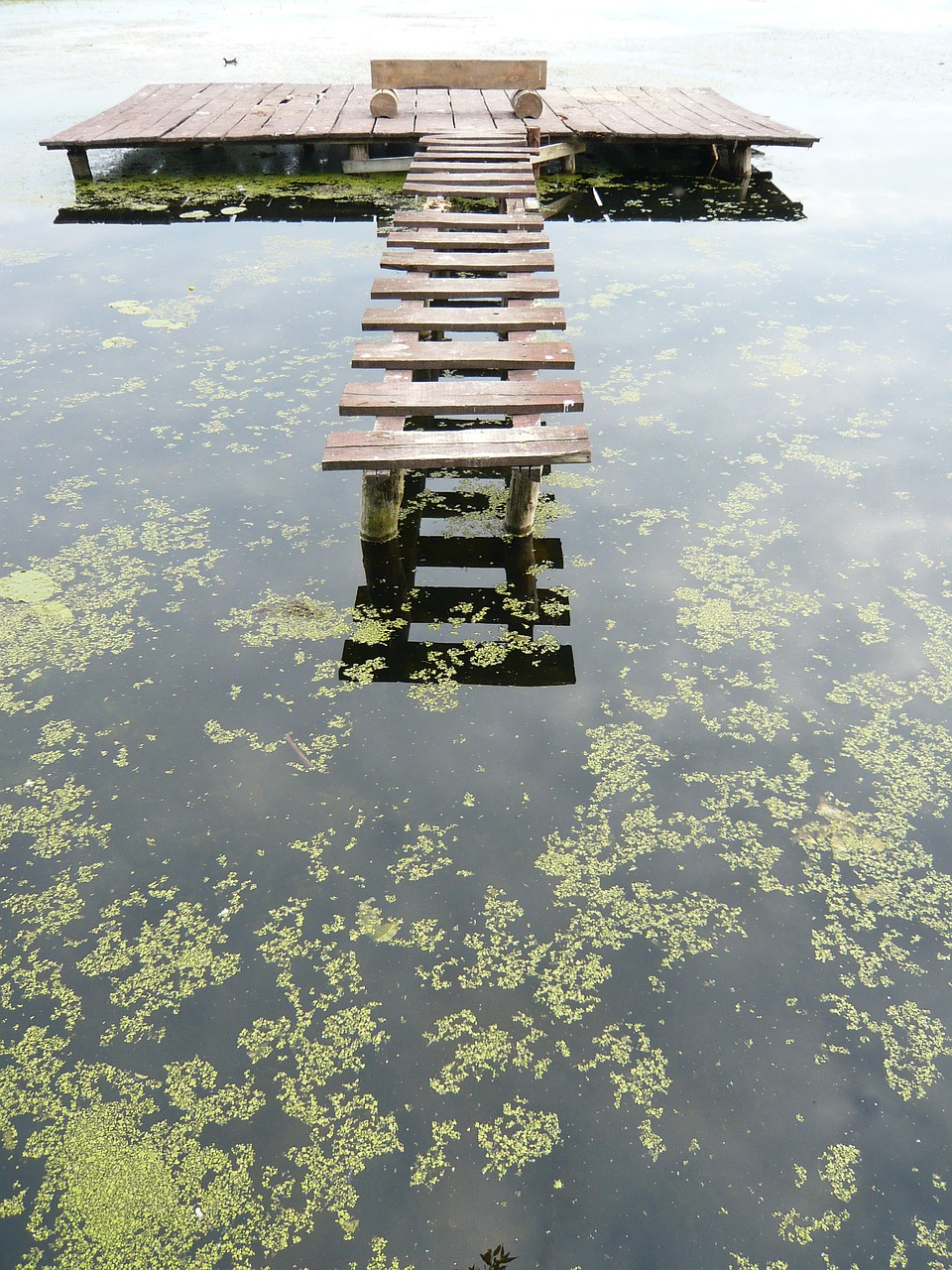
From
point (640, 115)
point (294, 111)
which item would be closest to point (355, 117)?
point (294, 111)

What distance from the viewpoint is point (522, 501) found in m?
2.26

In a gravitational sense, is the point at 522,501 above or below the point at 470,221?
below

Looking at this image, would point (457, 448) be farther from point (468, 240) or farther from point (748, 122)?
point (748, 122)

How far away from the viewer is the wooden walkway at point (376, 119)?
16.1 feet

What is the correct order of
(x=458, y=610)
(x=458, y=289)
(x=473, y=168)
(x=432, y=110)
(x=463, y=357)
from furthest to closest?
1. (x=432, y=110)
2. (x=473, y=168)
3. (x=458, y=289)
4. (x=463, y=357)
5. (x=458, y=610)

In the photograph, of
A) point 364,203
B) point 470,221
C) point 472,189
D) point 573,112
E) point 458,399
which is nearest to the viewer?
point 458,399

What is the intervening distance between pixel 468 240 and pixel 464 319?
88 cm

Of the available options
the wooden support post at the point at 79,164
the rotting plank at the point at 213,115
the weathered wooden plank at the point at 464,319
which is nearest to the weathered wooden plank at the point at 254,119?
the rotting plank at the point at 213,115

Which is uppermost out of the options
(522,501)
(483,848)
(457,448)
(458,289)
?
(458,289)

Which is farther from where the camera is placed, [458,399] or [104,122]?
[104,122]

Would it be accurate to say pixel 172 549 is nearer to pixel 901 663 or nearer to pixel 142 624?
pixel 142 624

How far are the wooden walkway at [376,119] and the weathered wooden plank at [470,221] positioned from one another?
5.09ft

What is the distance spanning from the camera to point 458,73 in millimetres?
5461

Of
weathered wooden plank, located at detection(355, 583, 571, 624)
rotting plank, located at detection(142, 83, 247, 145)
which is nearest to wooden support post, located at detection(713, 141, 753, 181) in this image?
rotting plank, located at detection(142, 83, 247, 145)
